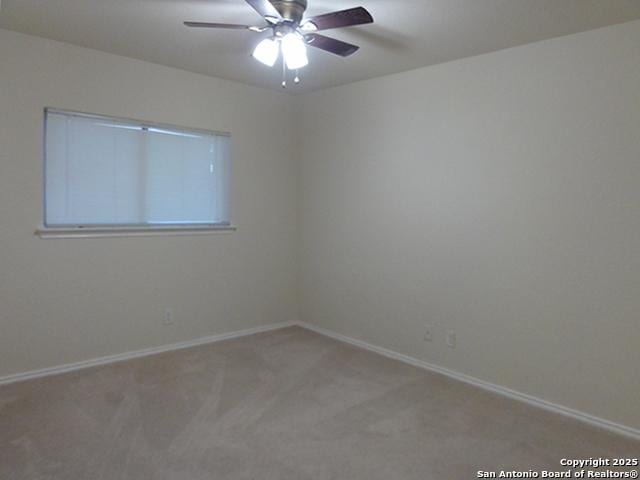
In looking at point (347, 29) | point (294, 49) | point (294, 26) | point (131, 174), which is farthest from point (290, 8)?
point (131, 174)

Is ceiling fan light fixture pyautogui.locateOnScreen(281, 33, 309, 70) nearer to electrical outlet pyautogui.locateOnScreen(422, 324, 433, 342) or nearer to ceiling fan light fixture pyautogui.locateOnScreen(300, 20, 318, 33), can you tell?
ceiling fan light fixture pyautogui.locateOnScreen(300, 20, 318, 33)

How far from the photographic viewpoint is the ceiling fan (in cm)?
223

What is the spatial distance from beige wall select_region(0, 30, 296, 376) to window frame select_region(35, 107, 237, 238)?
0.04 meters

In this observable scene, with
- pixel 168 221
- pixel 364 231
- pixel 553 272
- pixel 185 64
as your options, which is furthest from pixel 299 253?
pixel 553 272

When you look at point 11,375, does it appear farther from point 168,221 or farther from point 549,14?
point 549,14

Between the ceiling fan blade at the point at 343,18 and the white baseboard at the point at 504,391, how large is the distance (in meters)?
2.55

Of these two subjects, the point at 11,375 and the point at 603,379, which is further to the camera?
the point at 11,375

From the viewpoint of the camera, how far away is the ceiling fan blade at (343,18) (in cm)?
214

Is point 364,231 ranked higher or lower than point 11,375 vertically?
higher

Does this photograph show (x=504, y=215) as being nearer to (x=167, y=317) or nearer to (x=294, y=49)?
(x=294, y=49)

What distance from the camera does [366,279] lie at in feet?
13.7

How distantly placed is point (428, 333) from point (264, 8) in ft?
8.60

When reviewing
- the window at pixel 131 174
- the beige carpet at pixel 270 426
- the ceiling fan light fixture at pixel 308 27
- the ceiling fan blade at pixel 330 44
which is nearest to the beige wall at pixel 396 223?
the window at pixel 131 174

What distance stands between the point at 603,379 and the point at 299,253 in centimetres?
294
